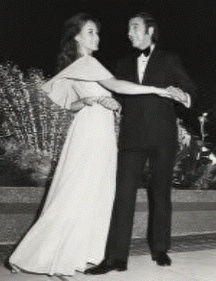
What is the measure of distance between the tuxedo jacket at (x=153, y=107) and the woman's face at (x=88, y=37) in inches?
13.2

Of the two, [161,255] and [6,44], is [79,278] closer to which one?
[161,255]

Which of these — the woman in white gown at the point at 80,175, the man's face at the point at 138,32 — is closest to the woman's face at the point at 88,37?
the woman in white gown at the point at 80,175

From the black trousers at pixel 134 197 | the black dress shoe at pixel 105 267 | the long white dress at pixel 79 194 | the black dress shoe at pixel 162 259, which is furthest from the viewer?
the black dress shoe at pixel 162 259

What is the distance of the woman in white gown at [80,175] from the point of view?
9.55ft

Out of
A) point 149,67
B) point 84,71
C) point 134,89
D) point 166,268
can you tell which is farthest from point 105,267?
point 149,67

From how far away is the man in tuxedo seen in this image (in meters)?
3.21

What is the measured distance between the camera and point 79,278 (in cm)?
290

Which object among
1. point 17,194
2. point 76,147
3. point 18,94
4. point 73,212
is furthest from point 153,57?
point 18,94

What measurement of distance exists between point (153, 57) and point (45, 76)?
5120 millimetres

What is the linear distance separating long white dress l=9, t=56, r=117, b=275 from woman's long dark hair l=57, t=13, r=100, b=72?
16cm

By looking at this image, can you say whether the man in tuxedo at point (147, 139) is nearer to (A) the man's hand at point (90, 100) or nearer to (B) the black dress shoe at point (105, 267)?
(B) the black dress shoe at point (105, 267)

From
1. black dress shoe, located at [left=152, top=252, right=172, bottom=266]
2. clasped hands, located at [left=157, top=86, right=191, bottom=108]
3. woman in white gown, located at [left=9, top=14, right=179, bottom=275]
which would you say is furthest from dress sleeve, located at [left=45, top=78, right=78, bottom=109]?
black dress shoe, located at [left=152, top=252, right=172, bottom=266]

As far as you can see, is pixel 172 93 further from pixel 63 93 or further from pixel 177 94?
pixel 63 93

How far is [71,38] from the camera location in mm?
3281
